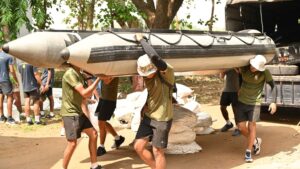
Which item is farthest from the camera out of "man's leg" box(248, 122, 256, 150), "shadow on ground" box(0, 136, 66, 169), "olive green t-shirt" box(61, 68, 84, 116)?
"shadow on ground" box(0, 136, 66, 169)

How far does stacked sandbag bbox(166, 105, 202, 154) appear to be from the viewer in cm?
669

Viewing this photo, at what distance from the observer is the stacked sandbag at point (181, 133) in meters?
6.69

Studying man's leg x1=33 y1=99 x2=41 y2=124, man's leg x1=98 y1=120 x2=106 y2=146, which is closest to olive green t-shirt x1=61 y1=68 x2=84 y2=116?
man's leg x1=98 y1=120 x2=106 y2=146

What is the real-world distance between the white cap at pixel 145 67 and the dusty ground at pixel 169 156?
1.60 meters

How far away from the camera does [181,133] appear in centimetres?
671

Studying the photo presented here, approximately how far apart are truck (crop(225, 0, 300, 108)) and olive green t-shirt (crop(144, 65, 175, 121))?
3561 millimetres

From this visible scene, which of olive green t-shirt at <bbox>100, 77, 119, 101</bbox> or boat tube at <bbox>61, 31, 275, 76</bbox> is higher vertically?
boat tube at <bbox>61, 31, 275, 76</bbox>

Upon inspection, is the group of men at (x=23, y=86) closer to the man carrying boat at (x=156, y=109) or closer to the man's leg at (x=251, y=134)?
the man carrying boat at (x=156, y=109)

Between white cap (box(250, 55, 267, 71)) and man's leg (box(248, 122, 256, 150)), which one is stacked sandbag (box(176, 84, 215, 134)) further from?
white cap (box(250, 55, 267, 71))

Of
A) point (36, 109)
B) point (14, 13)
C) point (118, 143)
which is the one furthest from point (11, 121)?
point (118, 143)

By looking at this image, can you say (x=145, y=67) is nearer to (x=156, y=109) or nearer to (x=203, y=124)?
(x=156, y=109)

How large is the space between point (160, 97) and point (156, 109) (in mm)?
164

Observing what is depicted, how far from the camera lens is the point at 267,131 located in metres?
8.15

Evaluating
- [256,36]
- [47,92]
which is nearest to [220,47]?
[256,36]
